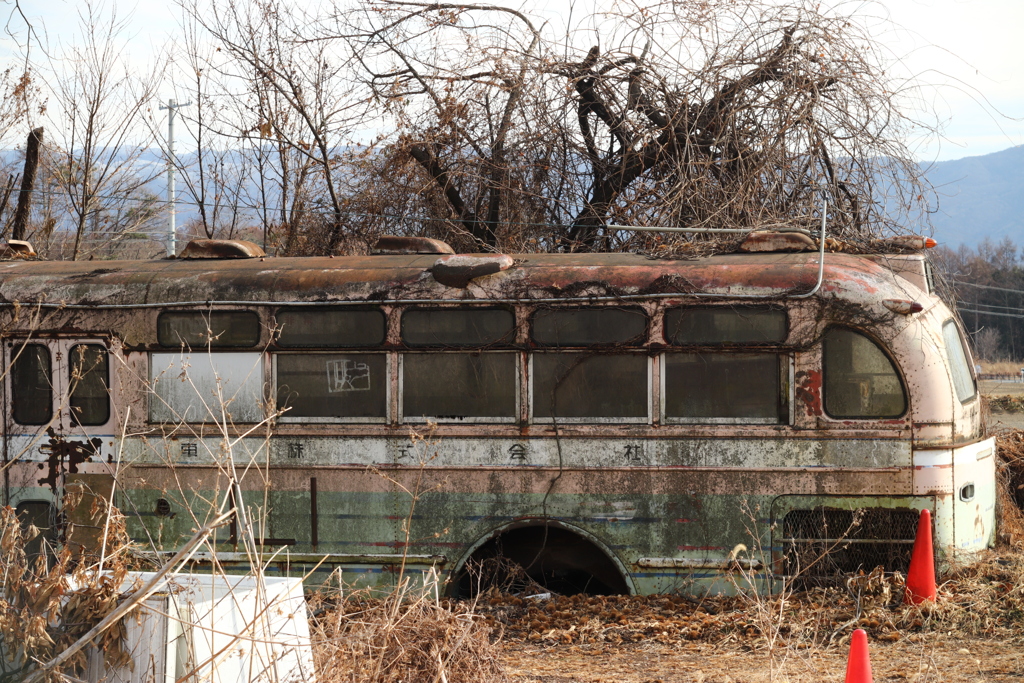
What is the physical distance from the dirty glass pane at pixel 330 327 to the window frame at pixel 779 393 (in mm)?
1904

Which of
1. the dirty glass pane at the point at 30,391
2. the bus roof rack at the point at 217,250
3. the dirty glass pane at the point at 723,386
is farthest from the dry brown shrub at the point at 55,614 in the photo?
the bus roof rack at the point at 217,250

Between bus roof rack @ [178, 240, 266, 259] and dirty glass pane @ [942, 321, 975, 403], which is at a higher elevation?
bus roof rack @ [178, 240, 266, 259]

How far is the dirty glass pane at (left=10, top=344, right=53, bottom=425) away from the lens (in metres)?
6.48

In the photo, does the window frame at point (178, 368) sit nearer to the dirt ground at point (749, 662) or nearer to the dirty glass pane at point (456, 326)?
the dirty glass pane at point (456, 326)

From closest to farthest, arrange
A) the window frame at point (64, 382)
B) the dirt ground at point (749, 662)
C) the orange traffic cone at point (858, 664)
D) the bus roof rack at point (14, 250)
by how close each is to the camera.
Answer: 1. the orange traffic cone at point (858, 664)
2. the dirt ground at point (749, 662)
3. the window frame at point (64, 382)
4. the bus roof rack at point (14, 250)

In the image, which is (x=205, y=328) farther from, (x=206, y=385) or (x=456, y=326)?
(x=456, y=326)

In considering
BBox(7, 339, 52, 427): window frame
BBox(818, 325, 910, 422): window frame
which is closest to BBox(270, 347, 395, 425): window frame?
BBox(7, 339, 52, 427): window frame

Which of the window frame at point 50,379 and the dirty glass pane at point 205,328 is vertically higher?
the dirty glass pane at point 205,328

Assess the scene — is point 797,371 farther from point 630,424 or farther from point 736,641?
point 736,641

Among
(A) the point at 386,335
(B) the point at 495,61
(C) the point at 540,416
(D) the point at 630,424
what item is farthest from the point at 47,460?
(B) the point at 495,61

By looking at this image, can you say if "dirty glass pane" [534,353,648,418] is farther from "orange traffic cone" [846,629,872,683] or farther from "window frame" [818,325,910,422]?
"orange traffic cone" [846,629,872,683]

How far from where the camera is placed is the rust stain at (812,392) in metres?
5.64

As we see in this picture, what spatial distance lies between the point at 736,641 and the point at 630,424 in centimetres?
145

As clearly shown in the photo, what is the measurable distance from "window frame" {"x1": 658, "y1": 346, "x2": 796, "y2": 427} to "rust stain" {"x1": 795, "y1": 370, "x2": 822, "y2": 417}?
78 mm
